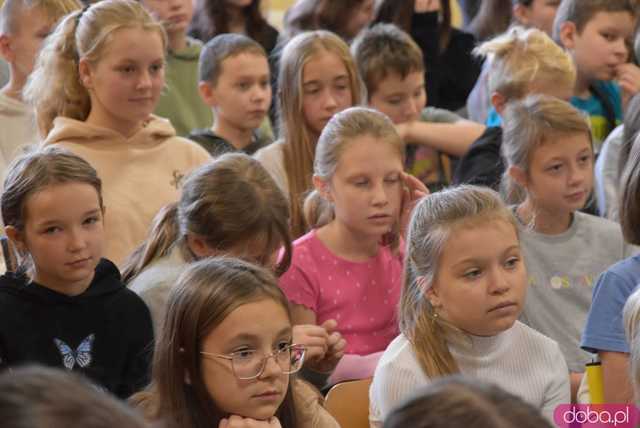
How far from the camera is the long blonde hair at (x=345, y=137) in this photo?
3.08 m

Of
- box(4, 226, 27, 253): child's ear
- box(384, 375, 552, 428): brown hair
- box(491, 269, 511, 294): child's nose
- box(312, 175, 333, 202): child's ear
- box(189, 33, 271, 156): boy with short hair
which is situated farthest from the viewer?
box(189, 33, 271, 156): boy with short hair

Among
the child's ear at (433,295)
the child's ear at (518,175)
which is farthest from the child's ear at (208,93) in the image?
the child's ear at (433,295)

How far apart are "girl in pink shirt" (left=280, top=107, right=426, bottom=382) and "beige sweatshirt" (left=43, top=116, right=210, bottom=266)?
1.51 ft

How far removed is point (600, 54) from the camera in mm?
4438

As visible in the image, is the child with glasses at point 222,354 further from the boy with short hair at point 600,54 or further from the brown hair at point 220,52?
the boy with short hair at point 600,54

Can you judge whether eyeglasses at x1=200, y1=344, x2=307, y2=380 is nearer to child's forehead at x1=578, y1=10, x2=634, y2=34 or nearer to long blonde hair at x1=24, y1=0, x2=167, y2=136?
long blonde hair at x1=24, y1=0, x2=167, y2=136

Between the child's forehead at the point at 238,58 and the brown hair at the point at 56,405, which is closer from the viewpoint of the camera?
the brown hair at the point at 56,405

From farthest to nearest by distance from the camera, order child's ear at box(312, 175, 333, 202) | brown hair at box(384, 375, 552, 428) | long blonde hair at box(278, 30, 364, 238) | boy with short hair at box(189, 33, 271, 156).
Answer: boy with short hair at box(189, 33, 271, 156)
long blonde hair at box(278, 30, 364, 238)
child's ear at box(312, 175, 333, 202)
brown hair at box(384, 375, 552, 428)

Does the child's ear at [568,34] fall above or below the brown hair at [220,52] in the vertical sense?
below

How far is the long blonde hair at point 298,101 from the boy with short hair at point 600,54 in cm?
109

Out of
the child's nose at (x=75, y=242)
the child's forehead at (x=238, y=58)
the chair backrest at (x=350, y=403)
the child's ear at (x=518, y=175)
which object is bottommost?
the chair backrest at (x=350, y=403)

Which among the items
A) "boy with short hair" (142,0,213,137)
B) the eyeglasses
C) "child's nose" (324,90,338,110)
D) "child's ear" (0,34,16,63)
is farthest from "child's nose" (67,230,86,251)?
"boy with short hair" (142,0,213,137)

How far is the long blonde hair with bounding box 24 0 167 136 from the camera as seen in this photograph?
10.4 feet

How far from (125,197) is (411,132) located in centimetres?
120
